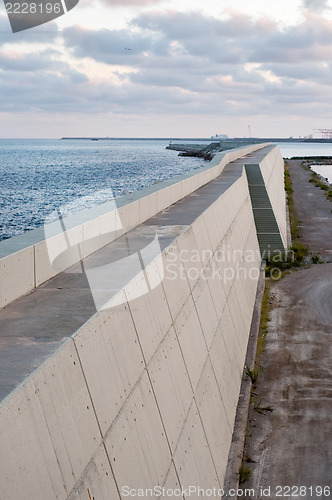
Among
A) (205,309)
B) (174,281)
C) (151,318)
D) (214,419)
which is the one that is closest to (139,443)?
(151,318)

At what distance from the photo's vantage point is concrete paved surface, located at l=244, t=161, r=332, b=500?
1173 cm

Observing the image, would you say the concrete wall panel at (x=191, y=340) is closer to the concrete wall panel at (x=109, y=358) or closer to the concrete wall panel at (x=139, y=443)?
the concrete wall panel at (x=139, y=443)

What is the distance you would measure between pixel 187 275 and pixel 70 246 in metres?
2.52

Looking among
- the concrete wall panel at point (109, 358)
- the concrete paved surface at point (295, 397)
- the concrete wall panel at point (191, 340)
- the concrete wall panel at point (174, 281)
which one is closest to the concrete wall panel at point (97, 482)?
the concrete wall panel at point (109, 358)

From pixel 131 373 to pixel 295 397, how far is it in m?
7.81

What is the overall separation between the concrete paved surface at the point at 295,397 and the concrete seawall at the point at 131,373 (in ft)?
2.60

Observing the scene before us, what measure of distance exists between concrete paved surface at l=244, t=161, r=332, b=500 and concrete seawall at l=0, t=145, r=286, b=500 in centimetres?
79

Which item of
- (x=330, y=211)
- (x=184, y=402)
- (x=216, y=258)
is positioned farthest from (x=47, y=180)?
(x=184, y=402)

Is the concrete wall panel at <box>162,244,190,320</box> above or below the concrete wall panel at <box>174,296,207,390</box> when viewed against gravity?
above

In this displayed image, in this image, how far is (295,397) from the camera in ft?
49.2

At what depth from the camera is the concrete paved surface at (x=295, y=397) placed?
38.5 feet

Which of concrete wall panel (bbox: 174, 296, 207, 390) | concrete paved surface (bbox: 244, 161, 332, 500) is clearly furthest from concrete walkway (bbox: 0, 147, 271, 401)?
concrete paved surface (bbox: 244, 161, 332, 500)

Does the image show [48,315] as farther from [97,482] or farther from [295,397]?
[295,397]

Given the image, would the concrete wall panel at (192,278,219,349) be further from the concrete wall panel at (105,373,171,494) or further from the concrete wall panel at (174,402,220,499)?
the concrete wall panel at (105,373,171,494)
